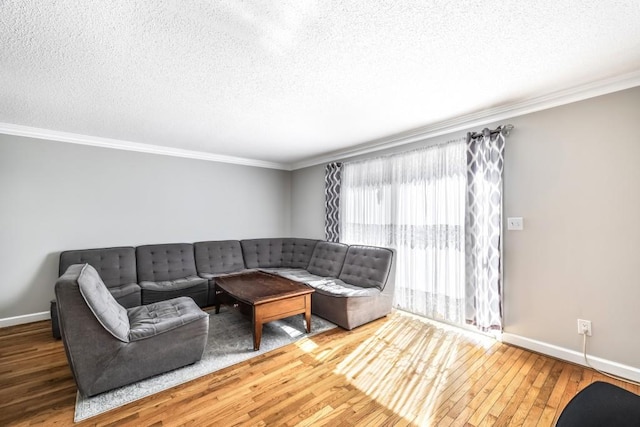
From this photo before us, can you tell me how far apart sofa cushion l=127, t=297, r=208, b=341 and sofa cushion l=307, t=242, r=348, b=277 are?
1981mm

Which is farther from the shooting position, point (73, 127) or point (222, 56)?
point (73, 127)

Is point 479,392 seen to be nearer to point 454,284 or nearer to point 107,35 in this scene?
point 454,284

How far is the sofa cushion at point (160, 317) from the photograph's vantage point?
2.08 metres

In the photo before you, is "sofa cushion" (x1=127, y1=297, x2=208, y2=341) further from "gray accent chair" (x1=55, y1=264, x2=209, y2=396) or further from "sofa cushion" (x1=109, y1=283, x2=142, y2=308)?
"sofa cushion" (x1=109, y1=283, x2=142, y2=308)

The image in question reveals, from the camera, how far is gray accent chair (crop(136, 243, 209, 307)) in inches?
134

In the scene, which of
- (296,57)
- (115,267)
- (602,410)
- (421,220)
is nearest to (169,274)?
(115,267)

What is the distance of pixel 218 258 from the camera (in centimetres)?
437

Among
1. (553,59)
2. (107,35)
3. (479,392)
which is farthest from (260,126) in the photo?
(479,392)

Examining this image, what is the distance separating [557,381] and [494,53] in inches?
99.7

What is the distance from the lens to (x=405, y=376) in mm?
2193

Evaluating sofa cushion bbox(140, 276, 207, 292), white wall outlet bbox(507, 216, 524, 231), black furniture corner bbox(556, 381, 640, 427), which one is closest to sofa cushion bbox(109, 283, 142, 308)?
sofa cushion bbox(140, 276, 207, 292)

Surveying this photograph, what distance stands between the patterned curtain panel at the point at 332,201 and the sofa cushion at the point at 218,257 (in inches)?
63.1

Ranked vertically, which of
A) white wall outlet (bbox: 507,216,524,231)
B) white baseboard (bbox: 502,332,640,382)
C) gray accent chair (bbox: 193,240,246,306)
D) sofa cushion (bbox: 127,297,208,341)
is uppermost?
white wall outlet (bbox: 507,216,524,231)

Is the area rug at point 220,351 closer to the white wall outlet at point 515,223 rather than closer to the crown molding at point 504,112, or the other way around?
the white wall outlet at point 515,223
